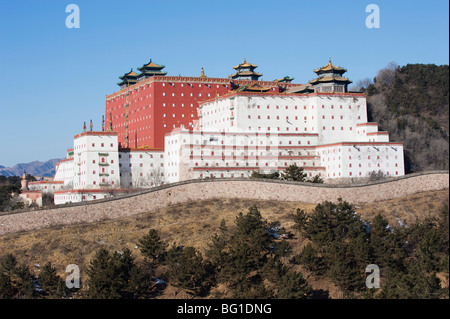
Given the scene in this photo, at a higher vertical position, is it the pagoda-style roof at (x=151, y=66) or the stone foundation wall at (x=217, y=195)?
the pagoda-style roof at (x=151, y=66)

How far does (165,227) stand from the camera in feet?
209

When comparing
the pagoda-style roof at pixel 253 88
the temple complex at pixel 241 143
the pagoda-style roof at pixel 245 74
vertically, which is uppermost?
the pagoda-style roof at pixel 245 74

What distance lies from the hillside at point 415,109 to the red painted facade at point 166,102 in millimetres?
15219

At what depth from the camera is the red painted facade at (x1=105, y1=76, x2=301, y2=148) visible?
92688 mm

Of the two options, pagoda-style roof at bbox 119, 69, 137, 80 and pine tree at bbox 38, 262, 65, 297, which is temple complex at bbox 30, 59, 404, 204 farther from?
pine tree at bbox 38, 262, 65, 297

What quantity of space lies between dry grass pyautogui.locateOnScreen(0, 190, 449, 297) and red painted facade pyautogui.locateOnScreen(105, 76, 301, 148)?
2571cm

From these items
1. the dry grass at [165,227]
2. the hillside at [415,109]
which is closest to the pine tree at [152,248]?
the dry grass at [165,227]

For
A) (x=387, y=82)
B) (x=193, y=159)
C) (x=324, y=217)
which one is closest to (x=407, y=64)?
(x=387, y=82)

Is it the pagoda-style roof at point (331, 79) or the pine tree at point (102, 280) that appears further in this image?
the pagoda-style roof at point (331, 79)

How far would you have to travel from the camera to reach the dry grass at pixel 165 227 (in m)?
60.0

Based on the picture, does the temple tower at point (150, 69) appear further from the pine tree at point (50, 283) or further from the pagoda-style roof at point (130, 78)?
the pine tree at point (50, 283)
